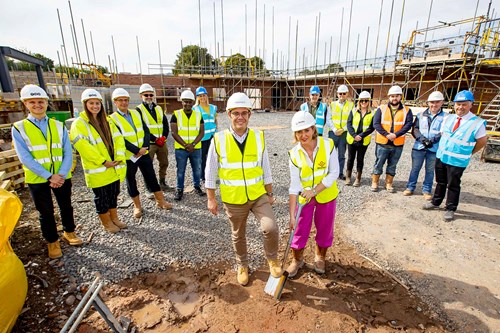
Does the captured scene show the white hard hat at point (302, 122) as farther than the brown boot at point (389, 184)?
No

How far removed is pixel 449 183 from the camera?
4.34 metres

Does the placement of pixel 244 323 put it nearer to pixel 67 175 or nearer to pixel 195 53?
pixel 67 175

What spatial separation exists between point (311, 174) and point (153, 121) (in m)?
→ 3.43

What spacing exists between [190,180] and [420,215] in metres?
4.89

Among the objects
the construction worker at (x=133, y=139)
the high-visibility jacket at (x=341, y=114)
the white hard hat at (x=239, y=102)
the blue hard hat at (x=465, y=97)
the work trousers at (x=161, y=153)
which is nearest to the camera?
the white hard hat at (x=239, y=102)

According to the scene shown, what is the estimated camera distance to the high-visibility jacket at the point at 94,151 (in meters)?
3.43

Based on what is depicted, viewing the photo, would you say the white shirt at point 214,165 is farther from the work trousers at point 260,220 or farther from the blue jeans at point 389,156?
the blue jeans at point 389,156

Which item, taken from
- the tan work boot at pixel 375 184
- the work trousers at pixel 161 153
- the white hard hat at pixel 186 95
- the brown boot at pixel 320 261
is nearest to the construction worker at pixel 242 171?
the brown boot at pixel 320 261

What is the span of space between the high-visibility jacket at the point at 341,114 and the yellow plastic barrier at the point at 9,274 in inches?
223

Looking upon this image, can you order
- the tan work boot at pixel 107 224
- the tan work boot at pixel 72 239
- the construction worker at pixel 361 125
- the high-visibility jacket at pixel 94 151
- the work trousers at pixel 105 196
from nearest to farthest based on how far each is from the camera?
the high-visibility jacket at pixel 94 151, the tan work boot at pixel 72 239, the work trousers at pixel 105 196, the tan work boot at pixel 107 224, the construction worker at pixel 361 125

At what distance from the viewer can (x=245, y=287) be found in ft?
9.57

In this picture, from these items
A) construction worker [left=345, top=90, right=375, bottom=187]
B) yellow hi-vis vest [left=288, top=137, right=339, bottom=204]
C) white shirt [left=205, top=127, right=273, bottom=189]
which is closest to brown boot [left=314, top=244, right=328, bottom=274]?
yellow hi-vis vest [left=288, top=137, right=339, bottom=204]

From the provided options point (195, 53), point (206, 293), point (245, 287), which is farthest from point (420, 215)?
point (195, 53)

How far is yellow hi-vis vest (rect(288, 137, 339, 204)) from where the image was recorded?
8.93 feet
